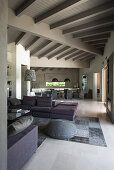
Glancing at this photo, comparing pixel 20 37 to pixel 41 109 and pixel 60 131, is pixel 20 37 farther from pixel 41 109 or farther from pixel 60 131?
pixel 60 131

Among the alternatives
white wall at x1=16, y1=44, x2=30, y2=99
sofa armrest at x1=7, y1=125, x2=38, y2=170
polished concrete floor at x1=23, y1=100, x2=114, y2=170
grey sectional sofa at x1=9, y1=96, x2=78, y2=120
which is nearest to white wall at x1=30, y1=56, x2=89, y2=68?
white wall at x1=16, y1=44, x2=30, y2=99

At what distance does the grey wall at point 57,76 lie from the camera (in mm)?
13438

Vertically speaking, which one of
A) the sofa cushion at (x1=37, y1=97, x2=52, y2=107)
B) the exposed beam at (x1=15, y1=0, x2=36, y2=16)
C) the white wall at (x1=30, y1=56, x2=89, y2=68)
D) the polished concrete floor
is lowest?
the polished concrete floor

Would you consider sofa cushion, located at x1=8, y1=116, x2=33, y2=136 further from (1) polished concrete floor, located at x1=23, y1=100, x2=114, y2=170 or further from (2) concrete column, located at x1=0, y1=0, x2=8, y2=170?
(1) polished concrete floor, located at x1=23, y1=100, x2=114, y2=170

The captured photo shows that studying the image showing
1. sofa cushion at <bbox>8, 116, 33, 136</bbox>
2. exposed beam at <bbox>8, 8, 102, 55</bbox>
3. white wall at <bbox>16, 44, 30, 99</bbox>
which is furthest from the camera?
white wall at <bbox>16, 44, 30, 99</bbox>

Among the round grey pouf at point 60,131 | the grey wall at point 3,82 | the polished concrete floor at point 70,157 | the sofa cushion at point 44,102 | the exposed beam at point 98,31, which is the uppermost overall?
the exposed beam at point 98,31

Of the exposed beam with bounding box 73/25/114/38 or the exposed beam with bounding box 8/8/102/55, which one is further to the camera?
the exposed beam with bounding box 73/25/114/38

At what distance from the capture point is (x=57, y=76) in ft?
44.4

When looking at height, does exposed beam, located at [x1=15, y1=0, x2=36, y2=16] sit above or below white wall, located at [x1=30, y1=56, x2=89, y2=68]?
above

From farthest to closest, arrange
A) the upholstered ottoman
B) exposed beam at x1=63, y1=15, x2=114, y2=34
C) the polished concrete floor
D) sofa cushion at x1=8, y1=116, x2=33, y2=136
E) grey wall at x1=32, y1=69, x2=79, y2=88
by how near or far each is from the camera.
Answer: grey wall at x1=32, y1=69, x2=79, y2=88 → the upholstered ottoman → exposed beam at x1=63, y1=15, x2=114, y2=34 → the polished concrete floor → sofa cushion at x1=8, y1=116, x2=33, y2=136

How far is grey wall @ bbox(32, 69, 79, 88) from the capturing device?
13.4 metres

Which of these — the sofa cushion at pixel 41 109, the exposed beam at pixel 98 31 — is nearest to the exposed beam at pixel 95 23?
the exposed beam at pixel 98 31

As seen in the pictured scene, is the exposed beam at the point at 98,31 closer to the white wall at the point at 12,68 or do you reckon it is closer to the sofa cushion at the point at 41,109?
the white wall at the point at 12,68

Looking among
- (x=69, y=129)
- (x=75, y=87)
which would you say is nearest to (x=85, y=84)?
(x=75, y=87)
